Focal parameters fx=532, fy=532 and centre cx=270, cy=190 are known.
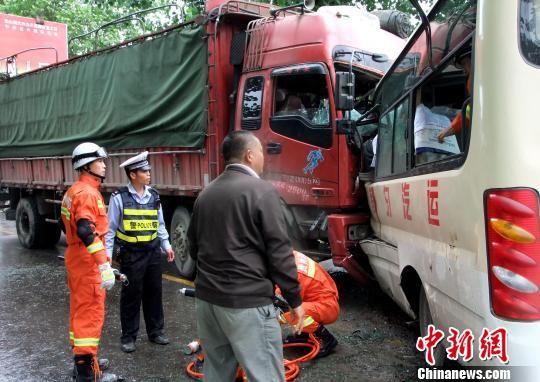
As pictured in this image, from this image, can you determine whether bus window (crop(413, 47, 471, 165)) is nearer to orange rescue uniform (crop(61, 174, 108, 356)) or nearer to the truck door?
the truck door

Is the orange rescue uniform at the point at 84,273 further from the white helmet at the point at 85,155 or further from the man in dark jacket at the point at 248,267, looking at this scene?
the man in dark jacket at the point at 248,267

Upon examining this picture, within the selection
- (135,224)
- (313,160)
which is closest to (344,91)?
(313,160)

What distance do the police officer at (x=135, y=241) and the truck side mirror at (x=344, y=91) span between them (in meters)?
1.74

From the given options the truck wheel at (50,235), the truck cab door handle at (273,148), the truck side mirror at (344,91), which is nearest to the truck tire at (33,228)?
the truck wheel at (50,235)

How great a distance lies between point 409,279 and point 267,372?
165 cm

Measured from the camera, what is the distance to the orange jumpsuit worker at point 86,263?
347 cm

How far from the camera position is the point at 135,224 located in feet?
14.0

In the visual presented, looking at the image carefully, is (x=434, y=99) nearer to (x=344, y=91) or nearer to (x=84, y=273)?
(x=344, y=91)

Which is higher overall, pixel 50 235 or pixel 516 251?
pixel 516 251

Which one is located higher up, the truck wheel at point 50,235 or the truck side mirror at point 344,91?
the truck side mirror at point 344,91

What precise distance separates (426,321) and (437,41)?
177 centimetres

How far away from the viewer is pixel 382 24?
6.45m

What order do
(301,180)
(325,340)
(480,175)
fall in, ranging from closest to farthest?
(480,175)
(325,340)
(301,180)

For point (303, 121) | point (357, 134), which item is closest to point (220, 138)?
point (303, 121)
